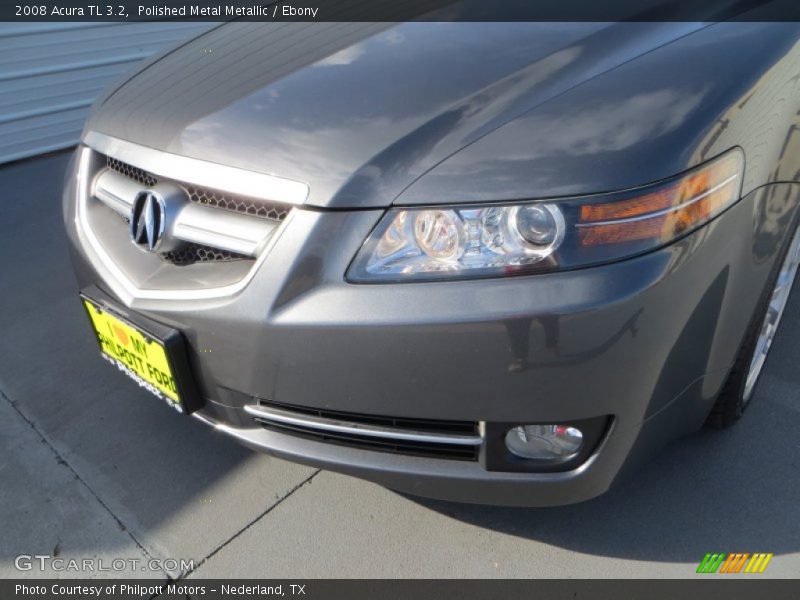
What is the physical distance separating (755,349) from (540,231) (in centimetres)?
93

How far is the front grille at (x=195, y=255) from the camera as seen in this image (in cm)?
152


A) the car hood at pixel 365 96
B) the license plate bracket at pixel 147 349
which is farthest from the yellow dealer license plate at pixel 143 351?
the car hood at pixel 365 96

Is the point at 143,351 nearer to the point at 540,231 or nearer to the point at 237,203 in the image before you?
the point at 237,203

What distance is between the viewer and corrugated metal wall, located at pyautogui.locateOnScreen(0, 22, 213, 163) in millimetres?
4758

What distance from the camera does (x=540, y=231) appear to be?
125cm

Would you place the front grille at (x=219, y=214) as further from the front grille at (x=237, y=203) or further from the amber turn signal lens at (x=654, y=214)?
the amber turn signal lens at (x=654, y=214)

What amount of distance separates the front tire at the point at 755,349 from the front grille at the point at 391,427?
0.79m

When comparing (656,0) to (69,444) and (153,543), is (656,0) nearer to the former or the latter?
(153,543)

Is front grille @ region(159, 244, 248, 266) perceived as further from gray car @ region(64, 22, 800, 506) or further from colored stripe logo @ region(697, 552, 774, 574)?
colored stripe logo @ region(697, 552, 774, 574)

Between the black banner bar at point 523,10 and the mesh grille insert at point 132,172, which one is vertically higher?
the black banner bar at point 523,10

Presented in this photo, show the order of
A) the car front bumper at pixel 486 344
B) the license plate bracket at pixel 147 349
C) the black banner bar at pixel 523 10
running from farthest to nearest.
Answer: the black banner bar at pixel 523 10 < the license plate bracket at pixel 147 349 < the car front bumper at pixel 486 344

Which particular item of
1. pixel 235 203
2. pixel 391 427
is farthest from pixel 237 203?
pixel 391 427
